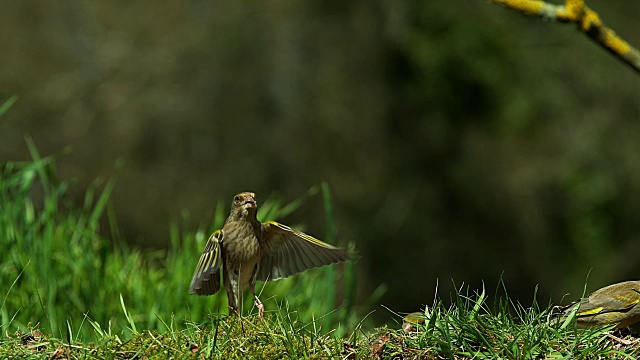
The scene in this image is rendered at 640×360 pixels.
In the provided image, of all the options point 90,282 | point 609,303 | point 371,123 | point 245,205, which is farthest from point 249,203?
point 371,123

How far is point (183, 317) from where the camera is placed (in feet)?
11.8

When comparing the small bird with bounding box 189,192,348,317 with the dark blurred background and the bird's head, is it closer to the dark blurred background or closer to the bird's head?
the bird's head

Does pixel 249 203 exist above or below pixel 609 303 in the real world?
above

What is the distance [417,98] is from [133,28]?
2.33 metres

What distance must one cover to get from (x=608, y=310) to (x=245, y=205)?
1.10 metres

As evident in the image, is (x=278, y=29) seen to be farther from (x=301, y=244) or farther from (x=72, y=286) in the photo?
(x=301, y=244)

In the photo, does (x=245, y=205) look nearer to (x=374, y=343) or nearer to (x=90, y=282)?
(x=374, y=343)

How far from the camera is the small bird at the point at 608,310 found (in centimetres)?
246

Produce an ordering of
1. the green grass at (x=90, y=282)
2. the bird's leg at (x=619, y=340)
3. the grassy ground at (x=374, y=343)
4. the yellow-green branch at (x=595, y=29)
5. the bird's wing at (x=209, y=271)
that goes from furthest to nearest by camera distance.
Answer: the green grass at (x=90, y=282) < the yellow-green branch at (x=595, y=29) < the bird's wing at (x=209, y=271) < the bird's leg at (x=619, y=340) < the grassy ground at (x=374, y=343)

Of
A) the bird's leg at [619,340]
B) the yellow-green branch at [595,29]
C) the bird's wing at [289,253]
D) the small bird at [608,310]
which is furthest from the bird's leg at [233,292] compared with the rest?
the yellow-green branch at [595,29]

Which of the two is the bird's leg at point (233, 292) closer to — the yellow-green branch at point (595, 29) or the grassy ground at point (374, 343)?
the grassy ground at point (374, 343)

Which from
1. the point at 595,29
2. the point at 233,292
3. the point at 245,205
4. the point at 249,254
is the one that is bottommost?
the point at 233,292

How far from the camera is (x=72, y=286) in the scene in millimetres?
3926

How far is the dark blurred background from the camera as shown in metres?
6.57
